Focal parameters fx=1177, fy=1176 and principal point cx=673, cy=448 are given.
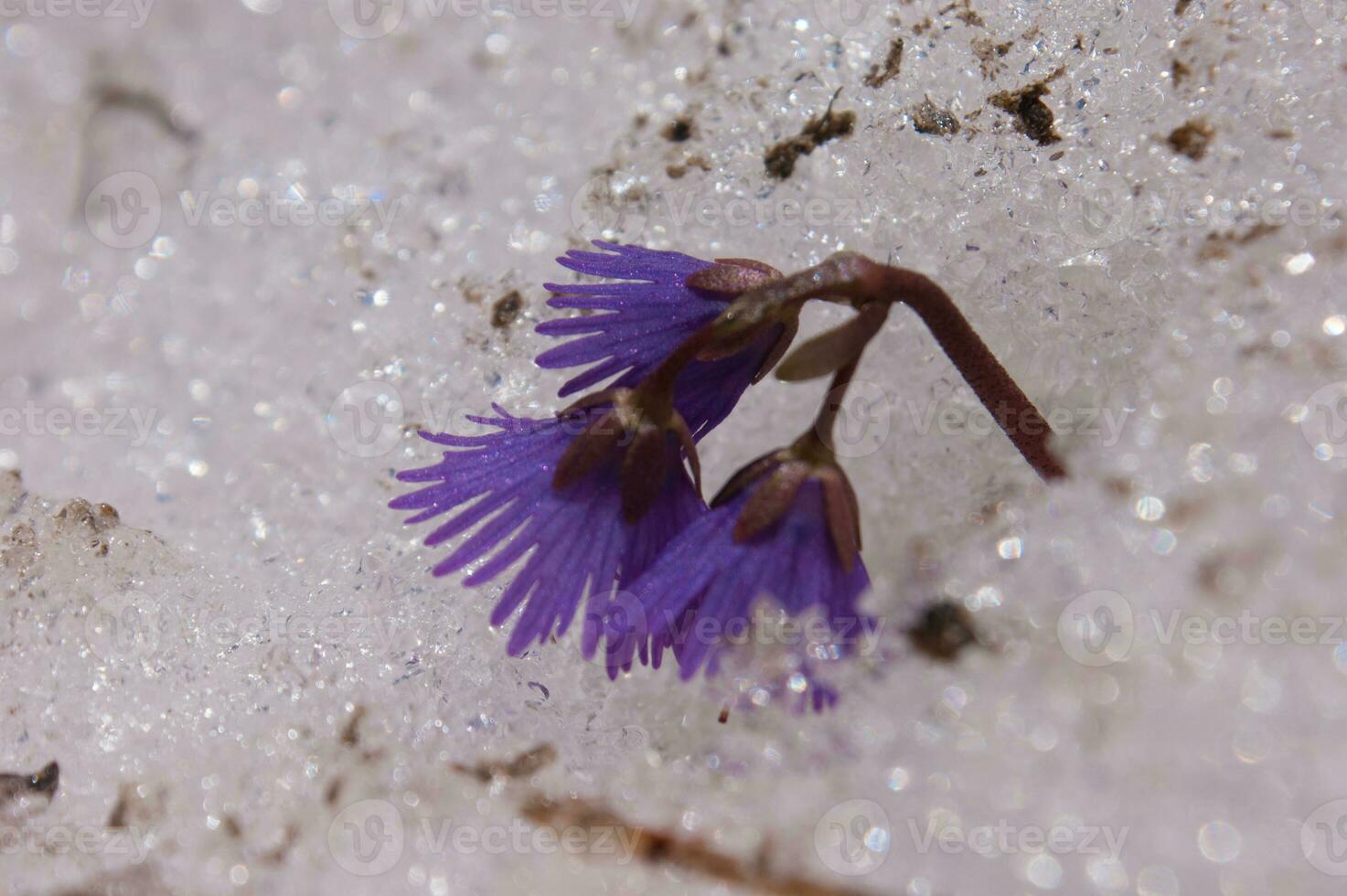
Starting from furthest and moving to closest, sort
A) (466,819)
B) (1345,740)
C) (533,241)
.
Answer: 1. (533,241)
2. (466,819)
3. (1345,740)

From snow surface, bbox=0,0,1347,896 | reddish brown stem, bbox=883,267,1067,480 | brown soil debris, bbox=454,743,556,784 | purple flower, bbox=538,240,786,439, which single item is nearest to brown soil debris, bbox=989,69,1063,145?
snow surface, bbox=0,0,1347,896

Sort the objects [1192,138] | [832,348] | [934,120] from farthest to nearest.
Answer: [934,120] → [1192,138] → [832,348]

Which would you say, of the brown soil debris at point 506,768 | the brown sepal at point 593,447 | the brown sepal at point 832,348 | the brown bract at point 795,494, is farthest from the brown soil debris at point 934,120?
the brown soil debris at point 506,768

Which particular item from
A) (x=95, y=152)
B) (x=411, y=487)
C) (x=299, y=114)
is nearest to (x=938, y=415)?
(x=411, y=487)

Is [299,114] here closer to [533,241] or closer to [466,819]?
[533,241]

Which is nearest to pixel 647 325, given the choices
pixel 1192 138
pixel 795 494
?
pixel 795 494

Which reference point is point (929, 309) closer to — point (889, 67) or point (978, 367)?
A: point (978, 367)

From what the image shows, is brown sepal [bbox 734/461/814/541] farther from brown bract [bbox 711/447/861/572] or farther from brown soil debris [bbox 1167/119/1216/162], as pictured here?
brown soil debris [bbox 1167/119/1216/162]
